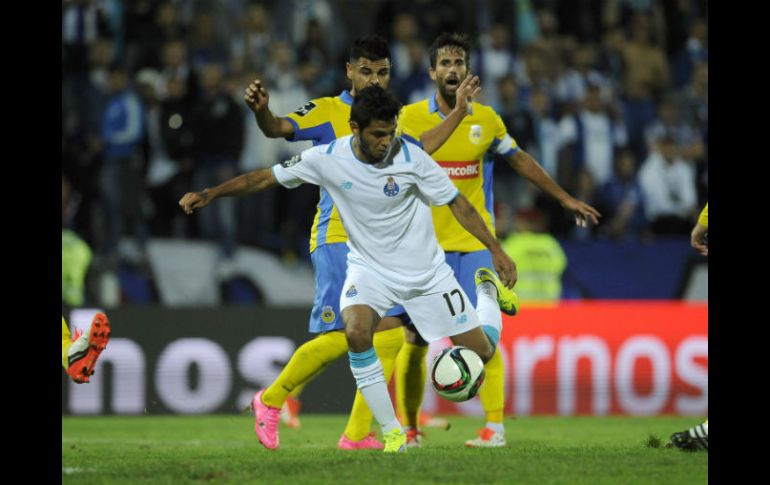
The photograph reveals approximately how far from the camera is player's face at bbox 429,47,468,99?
352 inches

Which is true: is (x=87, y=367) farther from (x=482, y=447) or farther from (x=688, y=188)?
(x=688, y=188)

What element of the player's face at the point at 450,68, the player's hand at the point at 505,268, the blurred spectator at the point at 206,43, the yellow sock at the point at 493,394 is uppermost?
the blurred spectator at the point at 206,43

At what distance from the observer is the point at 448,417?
13.1 metres

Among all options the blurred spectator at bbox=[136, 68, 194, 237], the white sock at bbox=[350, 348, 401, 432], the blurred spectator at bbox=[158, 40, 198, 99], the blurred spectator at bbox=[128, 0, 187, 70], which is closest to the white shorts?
the white sock at bbox=[350, 348, 401, 432]

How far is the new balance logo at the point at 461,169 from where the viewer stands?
912 cm

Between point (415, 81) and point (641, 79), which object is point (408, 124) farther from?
point (641, 79)

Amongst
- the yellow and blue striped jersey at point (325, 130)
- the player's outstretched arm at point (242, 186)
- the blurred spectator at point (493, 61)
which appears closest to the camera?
the player's outstretched arm at point (242, 186)

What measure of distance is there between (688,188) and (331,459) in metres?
9.16

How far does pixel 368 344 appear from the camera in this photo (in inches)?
305

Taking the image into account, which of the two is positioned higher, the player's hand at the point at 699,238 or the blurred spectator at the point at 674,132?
the blurred spectator at the point at 674,132

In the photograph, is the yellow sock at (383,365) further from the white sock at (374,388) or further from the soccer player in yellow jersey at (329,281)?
the white sock at (374,388)

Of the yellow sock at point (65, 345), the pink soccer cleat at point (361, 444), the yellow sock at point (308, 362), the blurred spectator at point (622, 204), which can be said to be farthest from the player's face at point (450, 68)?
the blurred spectator at point (622, 204)

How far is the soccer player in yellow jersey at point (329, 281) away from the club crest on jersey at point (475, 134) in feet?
2.34
